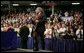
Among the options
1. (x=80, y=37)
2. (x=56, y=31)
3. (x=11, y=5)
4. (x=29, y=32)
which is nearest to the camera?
(x=80, y=37)

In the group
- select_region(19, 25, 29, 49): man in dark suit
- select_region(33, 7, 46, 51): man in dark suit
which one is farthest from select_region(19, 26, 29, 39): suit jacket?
select_region(33, 7, 46, 51): man in dark suit

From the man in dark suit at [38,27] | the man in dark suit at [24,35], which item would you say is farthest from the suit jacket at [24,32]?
the man in dark suit at [38,27]

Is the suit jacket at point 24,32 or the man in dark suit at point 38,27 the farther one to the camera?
the suit jacket at point 24,32

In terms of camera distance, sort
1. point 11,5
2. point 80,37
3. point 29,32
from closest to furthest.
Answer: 1. point 80,37
2. point 29,32
3. point 11,5

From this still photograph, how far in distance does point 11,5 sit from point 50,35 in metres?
5.81

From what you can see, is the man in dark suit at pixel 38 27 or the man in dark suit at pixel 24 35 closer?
the man in dark suit at pixel 38 27

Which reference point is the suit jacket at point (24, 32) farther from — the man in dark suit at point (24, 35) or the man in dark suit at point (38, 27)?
the man in dark suit at point (38, 27)

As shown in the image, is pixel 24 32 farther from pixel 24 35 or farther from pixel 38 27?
pixel 38 27

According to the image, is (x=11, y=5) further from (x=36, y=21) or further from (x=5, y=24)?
(x=36, y=21)

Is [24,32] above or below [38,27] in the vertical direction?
below

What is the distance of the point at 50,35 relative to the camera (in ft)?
47.0

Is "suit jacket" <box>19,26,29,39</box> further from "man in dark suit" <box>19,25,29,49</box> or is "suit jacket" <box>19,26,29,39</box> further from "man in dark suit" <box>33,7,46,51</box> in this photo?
"man in dark suit" <box>33,7,46,51</box>

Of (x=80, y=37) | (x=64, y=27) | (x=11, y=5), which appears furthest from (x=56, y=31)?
(x=11, y=5)

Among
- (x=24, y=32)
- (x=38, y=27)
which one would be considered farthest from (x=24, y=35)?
(x=38, y=27)
